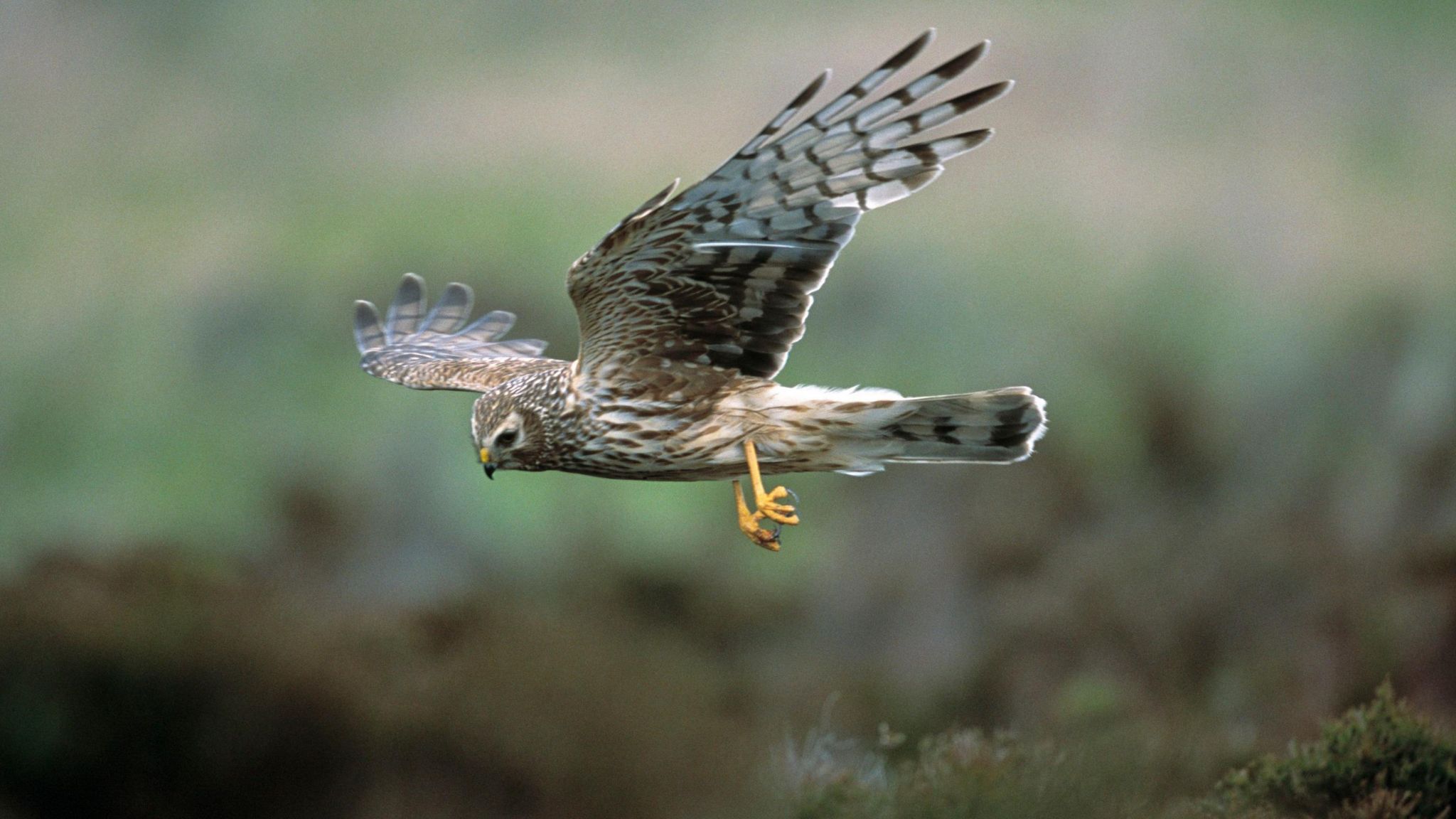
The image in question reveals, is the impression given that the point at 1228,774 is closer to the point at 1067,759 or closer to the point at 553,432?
the point at 1067,759

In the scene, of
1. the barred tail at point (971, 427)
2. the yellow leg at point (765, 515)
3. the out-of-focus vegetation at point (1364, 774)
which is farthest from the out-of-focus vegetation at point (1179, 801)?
the yellow leg at point (765, 515)

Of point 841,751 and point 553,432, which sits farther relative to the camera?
point 841,751

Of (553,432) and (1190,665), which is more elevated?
(553,432)

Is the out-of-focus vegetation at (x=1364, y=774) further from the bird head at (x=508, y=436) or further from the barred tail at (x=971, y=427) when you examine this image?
the bird head at (x=508, y=436)

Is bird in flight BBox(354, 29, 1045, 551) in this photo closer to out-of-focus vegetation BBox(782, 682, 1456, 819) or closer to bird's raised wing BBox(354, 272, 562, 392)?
bird's raised wing BBox(354, 272, 562, 392)

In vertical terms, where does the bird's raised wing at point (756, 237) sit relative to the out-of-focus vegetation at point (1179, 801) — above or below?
above

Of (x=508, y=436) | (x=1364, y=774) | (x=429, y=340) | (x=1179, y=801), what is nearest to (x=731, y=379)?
(x=508, y=436)

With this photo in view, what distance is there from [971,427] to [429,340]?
222 centimetres

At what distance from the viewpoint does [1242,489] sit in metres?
10.3

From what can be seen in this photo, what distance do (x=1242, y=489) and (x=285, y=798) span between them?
6.91 meters

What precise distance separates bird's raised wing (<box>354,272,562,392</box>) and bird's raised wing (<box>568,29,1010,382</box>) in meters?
0.94

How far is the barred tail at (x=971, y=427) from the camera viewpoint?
309 centimetres

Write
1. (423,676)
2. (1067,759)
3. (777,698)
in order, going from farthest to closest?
(777,698) < (423,676) < (1067,759)

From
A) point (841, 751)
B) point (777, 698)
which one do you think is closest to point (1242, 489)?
point (777, 698)
